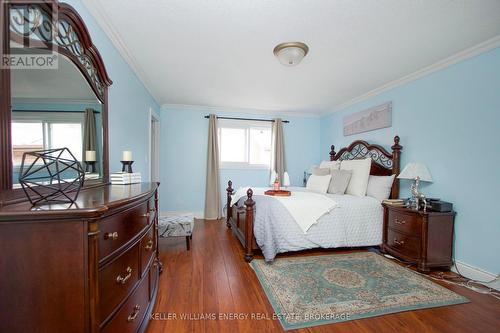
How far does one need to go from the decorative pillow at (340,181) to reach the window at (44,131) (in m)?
3.26

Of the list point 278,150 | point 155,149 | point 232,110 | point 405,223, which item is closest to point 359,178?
point 405,223

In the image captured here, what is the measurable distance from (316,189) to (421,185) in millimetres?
1405

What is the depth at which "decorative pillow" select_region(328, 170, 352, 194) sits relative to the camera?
11.3 feet

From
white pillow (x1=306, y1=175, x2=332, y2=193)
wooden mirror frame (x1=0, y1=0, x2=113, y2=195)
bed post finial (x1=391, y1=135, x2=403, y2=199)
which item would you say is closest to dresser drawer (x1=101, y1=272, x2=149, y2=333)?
wooden mirror frame (x1=0, y1=0, x2=113, y2=195)

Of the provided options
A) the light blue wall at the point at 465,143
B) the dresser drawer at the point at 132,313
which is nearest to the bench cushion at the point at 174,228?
the dresser drawer at the point at 132,313

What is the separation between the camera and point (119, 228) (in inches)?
41.9

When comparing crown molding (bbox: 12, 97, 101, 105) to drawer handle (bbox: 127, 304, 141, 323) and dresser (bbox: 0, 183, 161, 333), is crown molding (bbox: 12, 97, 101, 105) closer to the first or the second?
dresser (bbox: 0, 183, 161, 333)

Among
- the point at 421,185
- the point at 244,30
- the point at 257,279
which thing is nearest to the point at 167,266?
the point at 257,279

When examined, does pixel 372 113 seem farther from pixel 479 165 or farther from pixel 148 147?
pixel 148 147

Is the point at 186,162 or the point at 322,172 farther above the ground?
the point at 186,162

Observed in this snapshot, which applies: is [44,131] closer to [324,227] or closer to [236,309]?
[236,309]

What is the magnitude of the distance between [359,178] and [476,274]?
159cm

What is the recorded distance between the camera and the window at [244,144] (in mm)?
4848

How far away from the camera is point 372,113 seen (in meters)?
3.67
